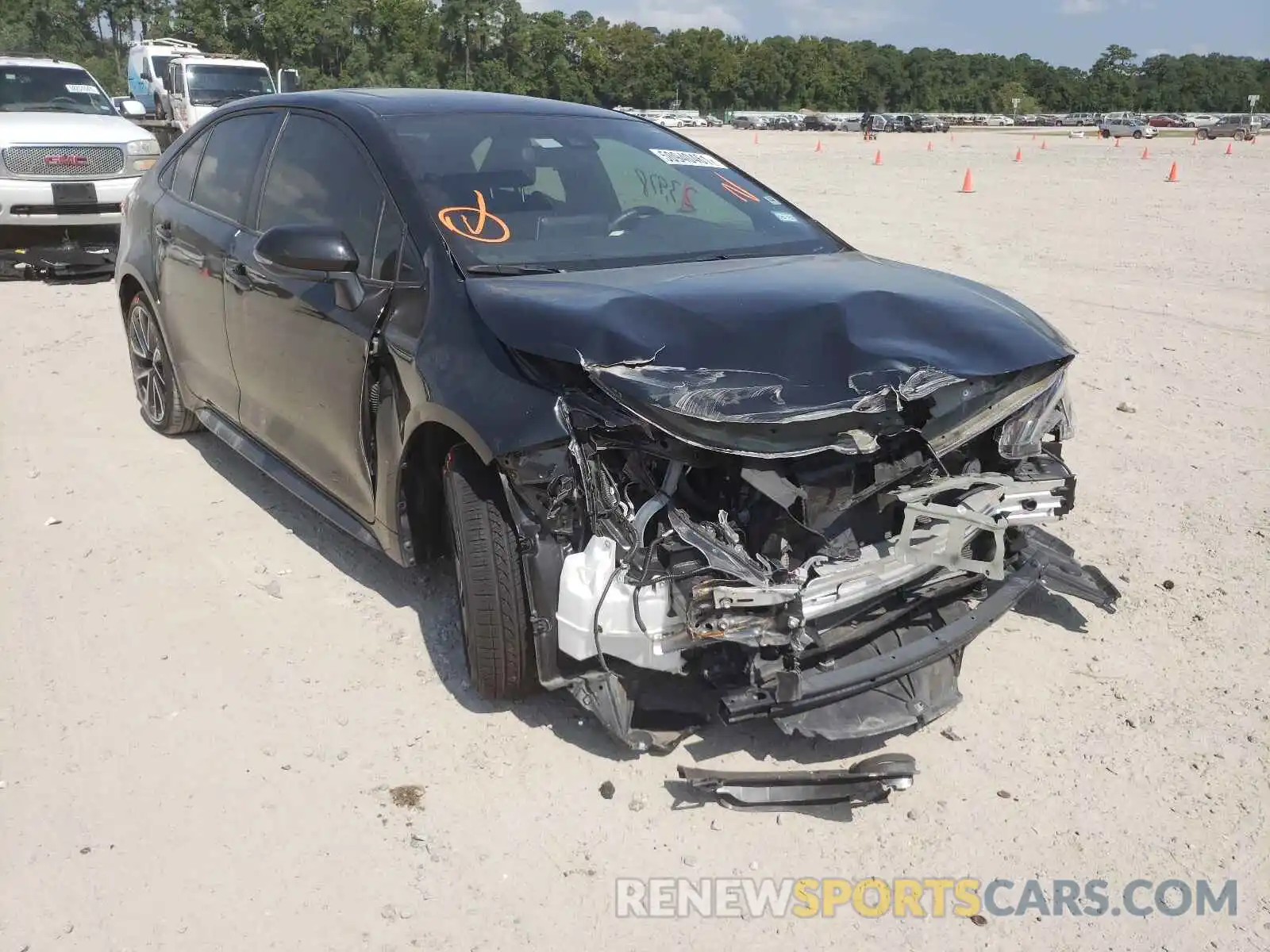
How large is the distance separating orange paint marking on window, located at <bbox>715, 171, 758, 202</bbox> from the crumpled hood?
0.94 meters

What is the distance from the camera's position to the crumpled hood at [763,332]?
2.65m

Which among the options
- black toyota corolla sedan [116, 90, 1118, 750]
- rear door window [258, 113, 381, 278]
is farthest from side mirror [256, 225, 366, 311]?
rear door window [258, 113, 381, 278]

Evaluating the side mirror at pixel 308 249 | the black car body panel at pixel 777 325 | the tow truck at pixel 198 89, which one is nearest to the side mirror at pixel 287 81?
the tow truck at pixel 198 89

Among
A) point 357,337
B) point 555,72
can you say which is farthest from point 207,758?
point 555,72

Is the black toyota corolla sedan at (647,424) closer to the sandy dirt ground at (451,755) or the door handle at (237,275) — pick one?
the door handle at (237,275)

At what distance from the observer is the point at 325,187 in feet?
12.5

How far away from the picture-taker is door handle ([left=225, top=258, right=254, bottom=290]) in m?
4.12

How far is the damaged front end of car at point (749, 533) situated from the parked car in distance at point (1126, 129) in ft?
206

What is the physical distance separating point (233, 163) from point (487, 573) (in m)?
2.62

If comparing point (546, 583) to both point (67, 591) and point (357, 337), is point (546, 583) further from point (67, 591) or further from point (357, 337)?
point (67, 591)

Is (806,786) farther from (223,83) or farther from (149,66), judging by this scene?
(149,66)

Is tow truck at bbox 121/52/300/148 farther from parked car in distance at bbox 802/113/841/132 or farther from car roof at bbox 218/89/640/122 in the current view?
parked car in distance at bbox 802/113/841/132

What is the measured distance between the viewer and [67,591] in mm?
4031

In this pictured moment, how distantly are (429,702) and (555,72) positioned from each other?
107 meters
